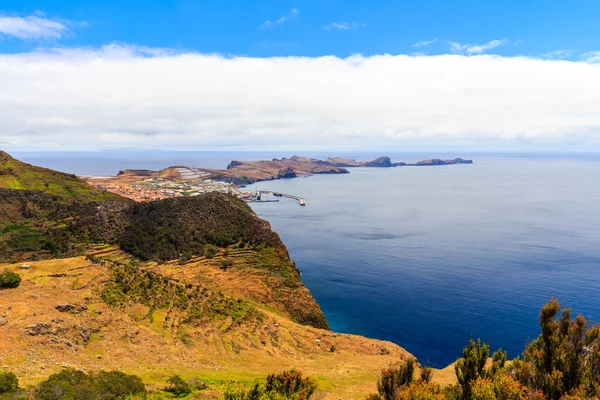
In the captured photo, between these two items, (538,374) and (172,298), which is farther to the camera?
(172,298)

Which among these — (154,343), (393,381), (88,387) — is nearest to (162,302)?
(154,343)

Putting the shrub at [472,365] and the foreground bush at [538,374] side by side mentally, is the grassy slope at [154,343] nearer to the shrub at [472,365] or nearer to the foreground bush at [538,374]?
the shrub at [472,365]

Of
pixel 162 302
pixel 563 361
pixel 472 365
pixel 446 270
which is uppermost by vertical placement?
pixel 563 361

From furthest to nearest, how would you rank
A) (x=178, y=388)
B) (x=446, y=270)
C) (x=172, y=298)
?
(x=446, y=270) < (x=172, y=298) < (x=178, y=388)

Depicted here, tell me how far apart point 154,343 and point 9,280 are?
13.8 metres

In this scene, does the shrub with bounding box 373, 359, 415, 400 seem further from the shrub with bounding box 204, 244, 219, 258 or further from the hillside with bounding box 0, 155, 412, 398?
the shrub with bounding box 204, 244, 219, 258

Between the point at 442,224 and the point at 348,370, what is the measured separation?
356 feet

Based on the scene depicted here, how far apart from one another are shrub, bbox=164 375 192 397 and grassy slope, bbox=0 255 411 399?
0.92m

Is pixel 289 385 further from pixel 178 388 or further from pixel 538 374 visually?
pixel 538 374

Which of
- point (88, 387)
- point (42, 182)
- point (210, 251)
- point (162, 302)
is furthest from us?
point (42, 182)

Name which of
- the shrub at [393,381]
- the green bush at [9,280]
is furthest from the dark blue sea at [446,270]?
the green bush at [9,280]

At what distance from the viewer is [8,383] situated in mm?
17359

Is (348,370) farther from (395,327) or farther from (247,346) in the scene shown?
(395,327)

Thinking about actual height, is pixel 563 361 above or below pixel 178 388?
above
